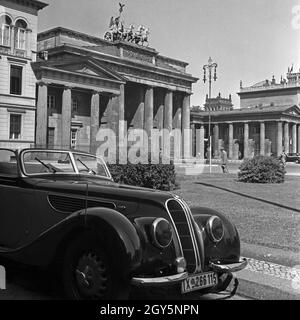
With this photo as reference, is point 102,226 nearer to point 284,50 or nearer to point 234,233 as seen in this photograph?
point 234,233

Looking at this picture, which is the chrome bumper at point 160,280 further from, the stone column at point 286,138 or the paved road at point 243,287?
the stone column at point 286,138

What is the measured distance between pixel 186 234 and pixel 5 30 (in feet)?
33.5

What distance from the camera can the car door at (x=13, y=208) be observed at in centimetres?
489

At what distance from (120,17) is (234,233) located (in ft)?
11.7

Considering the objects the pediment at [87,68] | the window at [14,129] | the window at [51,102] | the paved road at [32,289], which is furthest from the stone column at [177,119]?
the paved road at [32,289]

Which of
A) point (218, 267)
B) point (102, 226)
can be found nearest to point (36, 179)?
point (102, 226)

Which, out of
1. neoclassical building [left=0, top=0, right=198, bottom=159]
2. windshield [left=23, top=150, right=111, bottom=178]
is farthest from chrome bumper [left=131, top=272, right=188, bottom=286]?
neoclassical building [left=0, top=0, right=198, bottom=159]

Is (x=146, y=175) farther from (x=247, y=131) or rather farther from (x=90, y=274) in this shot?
(x=247, y=131)

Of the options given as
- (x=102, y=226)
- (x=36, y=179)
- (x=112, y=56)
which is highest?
(x=112, y=56)

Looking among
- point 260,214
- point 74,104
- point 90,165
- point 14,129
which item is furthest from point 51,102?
point 90,165

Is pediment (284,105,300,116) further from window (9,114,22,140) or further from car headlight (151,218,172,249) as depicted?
car headlight (151,218,172,249)

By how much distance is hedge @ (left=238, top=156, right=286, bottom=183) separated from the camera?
64.4 feet
